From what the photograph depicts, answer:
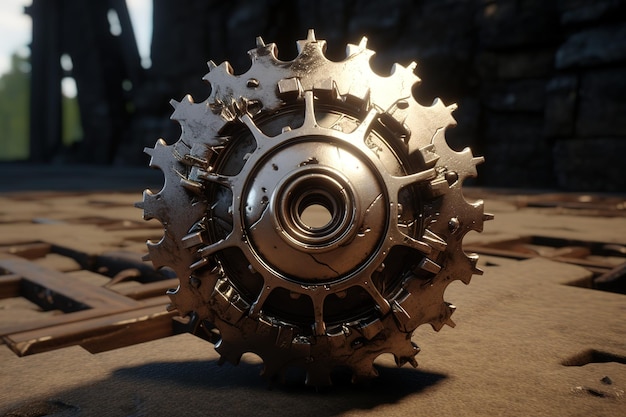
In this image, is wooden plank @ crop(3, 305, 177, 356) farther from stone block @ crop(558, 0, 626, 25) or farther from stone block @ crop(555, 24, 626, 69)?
stone block @ crop(558, 0, 626, 25)

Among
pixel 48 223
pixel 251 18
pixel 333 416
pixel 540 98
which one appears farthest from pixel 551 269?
pixel 251 18

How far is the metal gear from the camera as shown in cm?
107

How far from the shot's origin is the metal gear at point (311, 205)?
107cm

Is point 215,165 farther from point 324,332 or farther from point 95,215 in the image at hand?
point 95,215

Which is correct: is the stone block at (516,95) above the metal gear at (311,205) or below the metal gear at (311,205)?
above

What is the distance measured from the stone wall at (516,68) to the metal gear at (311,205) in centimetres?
635

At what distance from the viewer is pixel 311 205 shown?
1142mm

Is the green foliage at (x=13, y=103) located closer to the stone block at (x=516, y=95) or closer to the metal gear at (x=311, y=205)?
the stone block at (x=516, y=95)

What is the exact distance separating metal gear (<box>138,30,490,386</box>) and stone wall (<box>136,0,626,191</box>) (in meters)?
6.35

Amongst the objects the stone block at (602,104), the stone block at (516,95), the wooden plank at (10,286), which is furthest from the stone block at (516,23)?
the wooden plank at (10,286)

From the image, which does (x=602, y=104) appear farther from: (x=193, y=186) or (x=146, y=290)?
(x=193, y=186)

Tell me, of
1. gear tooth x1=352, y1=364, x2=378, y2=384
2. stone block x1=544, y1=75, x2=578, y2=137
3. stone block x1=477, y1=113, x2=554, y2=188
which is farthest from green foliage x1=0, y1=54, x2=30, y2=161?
gear tooth x1=352, y1=364, x2=378, y2=384

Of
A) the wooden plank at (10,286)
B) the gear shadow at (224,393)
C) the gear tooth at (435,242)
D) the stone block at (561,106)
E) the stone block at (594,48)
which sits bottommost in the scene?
the wooden plank at (10,286)

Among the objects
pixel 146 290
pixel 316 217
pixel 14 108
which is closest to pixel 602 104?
pixel 316 217
